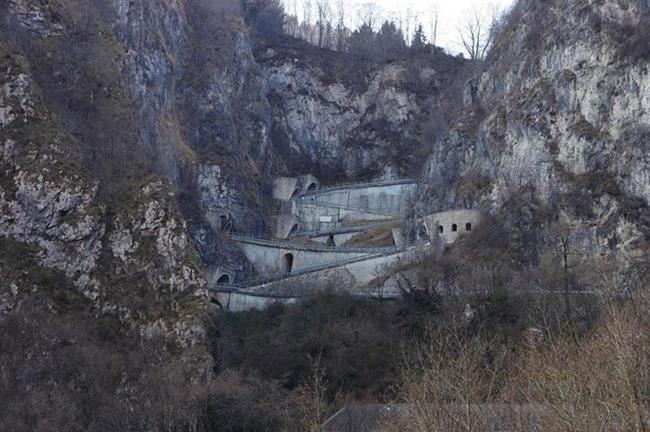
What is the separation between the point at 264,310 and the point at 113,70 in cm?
1743

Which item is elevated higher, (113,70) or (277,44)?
(277,44)

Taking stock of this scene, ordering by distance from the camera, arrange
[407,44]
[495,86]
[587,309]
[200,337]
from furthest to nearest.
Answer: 1. [407,44]
2. [495,86]
3. [200,337]
4. [587,309]

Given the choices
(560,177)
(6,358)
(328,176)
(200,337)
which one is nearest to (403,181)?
(328,176)

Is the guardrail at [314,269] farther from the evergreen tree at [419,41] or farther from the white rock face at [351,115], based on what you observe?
the evergreen tree at [419,41]

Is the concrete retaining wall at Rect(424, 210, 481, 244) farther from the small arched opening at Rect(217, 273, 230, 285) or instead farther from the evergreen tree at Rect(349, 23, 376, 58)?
the evergreen tree at Rect(349, 23, 376, 58)

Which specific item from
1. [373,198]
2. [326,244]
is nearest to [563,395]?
[326,244]

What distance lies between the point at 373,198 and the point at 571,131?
67.2 ft

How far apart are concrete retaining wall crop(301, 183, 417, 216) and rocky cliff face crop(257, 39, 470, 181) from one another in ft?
15.6

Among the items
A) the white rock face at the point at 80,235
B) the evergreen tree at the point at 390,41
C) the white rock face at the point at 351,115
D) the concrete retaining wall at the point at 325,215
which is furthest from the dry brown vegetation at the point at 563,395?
the evergreen tree at the point at 390,41

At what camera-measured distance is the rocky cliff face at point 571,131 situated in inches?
1571

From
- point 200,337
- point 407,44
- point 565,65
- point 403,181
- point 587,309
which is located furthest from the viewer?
point 407,44

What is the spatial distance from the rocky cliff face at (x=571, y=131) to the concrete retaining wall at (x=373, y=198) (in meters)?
6.86

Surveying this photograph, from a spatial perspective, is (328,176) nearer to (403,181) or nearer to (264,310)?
(403,181)

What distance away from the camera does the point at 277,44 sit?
7512cm
